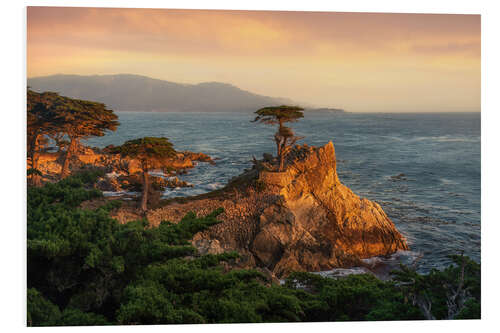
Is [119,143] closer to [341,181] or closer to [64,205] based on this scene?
[64,205]

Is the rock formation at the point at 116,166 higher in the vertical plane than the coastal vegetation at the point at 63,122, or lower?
lower

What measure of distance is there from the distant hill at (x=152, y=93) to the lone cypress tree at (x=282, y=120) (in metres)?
0.17

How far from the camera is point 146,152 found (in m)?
7.49

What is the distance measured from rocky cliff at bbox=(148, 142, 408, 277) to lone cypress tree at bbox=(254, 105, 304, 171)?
502 mm

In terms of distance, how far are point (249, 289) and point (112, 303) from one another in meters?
1.77

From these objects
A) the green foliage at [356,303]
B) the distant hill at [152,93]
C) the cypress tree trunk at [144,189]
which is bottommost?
the green foliage at [356,303]

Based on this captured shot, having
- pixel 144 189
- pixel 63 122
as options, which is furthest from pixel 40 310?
pixel 63 122

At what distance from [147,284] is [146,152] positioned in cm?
384

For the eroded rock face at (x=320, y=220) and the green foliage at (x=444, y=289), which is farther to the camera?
the eroded rock face at (x=320, y=220)

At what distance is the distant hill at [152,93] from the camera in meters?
6.61

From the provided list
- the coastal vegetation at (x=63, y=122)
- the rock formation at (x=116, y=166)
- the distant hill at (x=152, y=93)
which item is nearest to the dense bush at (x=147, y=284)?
the coastal vegetation at (x=63, y=122)

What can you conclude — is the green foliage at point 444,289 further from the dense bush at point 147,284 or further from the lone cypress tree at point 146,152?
the lone cypress tree at point 146,152

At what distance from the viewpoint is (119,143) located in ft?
24.9
